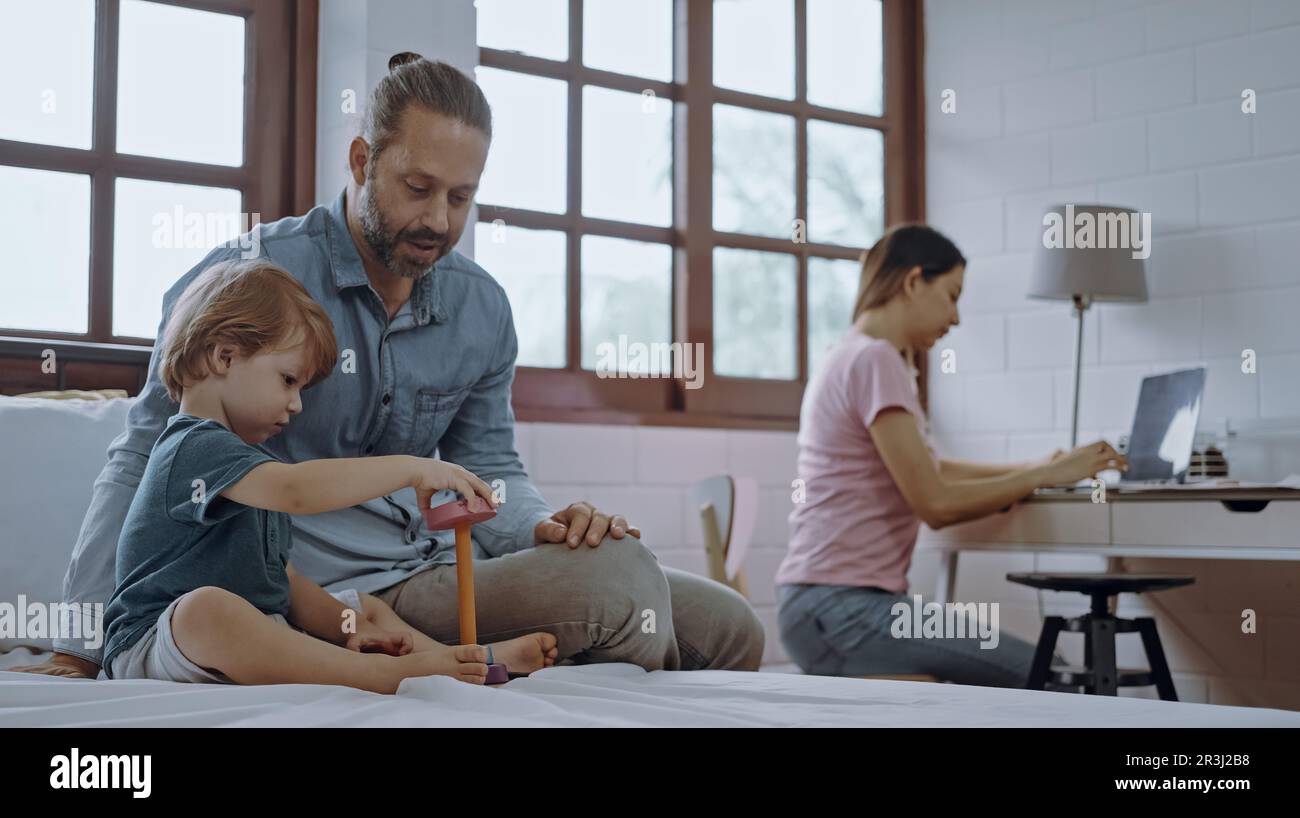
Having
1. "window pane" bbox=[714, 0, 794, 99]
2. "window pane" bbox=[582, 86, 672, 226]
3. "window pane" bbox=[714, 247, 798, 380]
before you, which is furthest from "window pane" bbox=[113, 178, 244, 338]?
"window pane" bbox=[714, 0, 794, 99]

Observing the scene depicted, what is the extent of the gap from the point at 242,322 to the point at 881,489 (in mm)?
1520

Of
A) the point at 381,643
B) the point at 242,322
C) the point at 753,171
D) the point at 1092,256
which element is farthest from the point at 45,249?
the point at 1092,256

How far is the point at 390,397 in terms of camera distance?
1807 millimetres

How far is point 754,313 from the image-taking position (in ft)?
11.8

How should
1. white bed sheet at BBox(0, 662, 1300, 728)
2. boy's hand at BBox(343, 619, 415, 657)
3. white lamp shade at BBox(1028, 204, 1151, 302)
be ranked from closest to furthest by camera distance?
white bed sheet at BBox(0, 662, 1300, 728) < boy's hand at BBox(343, 619, 415, 657) < white lamp shade at BBox(1028, 204, 1151, 302)

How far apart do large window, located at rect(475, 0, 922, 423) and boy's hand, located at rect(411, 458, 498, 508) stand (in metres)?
1.67

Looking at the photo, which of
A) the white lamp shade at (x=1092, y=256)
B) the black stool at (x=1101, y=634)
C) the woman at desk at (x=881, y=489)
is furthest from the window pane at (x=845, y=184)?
the black stool at (x=1101, y=634)

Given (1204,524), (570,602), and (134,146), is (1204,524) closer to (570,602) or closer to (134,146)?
(570,602)

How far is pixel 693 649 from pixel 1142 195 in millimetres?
2258

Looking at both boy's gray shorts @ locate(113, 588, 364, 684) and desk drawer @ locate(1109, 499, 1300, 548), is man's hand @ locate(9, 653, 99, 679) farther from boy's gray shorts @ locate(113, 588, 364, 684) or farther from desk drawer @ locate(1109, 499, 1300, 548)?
desk drawer @ locate(1109, 499, 1300, 548)

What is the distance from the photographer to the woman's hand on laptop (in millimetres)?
2734

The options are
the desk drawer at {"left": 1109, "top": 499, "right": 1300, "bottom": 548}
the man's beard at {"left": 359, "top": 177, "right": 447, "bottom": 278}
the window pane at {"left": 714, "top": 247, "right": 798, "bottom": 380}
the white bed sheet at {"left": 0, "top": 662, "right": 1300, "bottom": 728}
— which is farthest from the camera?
the window pane at {"left": 714, "top": 247, "right": 798, "bottom": 380}

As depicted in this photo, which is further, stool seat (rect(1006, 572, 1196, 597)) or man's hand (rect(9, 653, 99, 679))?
stool seat (rect(1006, 572, 1196, 597))
